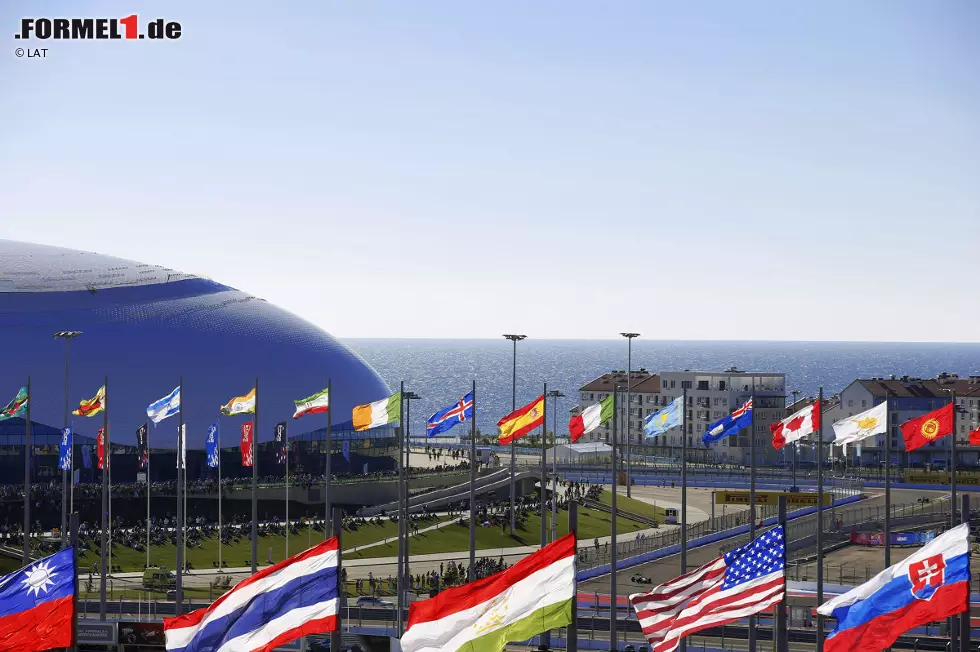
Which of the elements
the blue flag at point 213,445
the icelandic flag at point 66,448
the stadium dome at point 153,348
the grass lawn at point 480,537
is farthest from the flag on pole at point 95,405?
the stadium dome at point 153,348

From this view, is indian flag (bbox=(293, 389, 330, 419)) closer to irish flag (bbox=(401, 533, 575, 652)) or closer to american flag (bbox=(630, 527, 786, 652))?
american flag (bbox=(630, 527, 786, 652))

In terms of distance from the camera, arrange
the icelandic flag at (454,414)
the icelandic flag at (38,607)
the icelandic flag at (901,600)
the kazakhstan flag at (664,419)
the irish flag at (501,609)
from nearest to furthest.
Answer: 1. the irish flag at (501,609)
2. the icelandic flag at (38,607)
3. the icelandic flag at (901,600)
4. the kazakhstan flag at (664,419)
5. the icelandic flag at (454,414)

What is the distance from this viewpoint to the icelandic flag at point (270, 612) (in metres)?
21.3

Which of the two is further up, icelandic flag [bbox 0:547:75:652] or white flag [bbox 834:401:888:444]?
white flag [bbox 834:401:888:444]

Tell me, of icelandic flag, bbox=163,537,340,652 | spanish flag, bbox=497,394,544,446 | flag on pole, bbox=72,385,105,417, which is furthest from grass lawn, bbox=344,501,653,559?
icelandic flag, bbox=163,537,340,652

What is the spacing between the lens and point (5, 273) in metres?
103

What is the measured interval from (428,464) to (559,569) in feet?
289

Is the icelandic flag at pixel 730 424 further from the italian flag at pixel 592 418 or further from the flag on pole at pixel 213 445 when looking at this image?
the flag on pole at pixel 213 445

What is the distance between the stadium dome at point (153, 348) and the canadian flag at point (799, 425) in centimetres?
5724

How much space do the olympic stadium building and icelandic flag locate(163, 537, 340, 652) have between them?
67619mm

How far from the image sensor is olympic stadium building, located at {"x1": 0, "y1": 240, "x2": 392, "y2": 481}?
298ft

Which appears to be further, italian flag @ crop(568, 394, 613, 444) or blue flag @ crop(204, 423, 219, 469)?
blue flag @ crop(204, 423, 219, 469)

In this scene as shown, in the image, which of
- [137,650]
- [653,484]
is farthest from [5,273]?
[137,650]

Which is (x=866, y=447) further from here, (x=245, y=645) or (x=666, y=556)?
(x=245, y=645)
